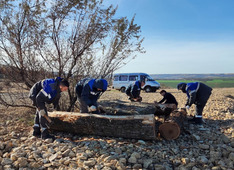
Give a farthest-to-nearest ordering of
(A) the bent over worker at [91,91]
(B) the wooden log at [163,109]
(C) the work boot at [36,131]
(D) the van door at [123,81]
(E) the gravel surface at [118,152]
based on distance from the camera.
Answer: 1. (D) the van door at [123,81]
2. (B) the wooden log at [163,109]
3. (A) the bent over worker at [91,91]
4. (C) the work boot at [36,131]
5. (E) the gravel surface at [118,152]

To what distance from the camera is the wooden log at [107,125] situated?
3.72 meters

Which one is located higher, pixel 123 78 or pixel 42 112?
pixel 123 78

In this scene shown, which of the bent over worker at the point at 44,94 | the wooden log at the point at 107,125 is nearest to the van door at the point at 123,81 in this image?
the wooden log at the point at 107,125

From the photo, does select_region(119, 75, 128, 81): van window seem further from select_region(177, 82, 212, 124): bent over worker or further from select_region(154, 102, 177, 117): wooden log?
select_region(177, 82, 212, 124): bent over worker

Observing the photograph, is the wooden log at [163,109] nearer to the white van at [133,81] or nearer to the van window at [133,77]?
the white van at [133,81]

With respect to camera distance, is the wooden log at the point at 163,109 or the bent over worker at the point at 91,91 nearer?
the bent over worker at the point at 91,91

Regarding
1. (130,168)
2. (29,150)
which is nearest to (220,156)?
(130,168)

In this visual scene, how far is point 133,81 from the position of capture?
14.9 meters

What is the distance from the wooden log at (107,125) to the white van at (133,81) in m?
11.0

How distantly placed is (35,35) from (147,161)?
3.95 meters

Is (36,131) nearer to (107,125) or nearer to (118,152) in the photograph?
(107,125)

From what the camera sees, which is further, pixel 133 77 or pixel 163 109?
pixel 133 77

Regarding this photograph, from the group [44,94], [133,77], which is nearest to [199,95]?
[44,94]

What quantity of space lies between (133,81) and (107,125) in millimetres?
11149
